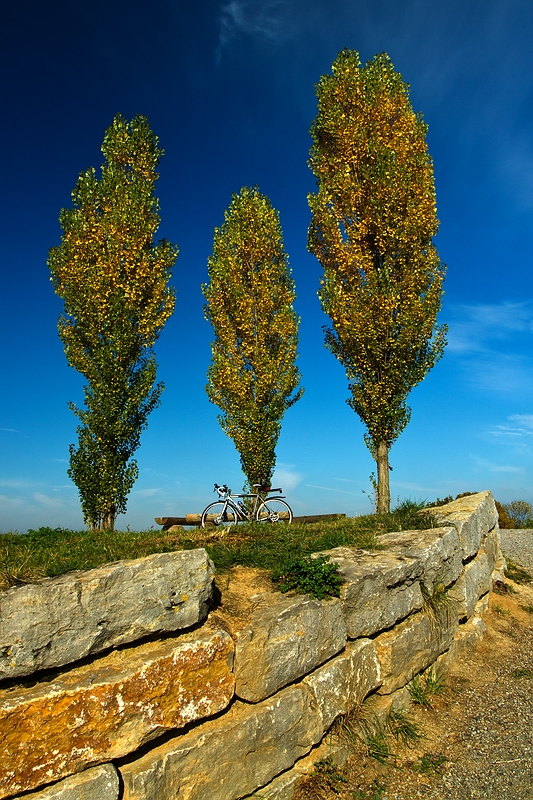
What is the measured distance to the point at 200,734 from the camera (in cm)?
414

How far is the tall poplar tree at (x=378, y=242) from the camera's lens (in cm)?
1549

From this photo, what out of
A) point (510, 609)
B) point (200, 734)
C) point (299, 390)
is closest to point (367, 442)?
point (299, 390)

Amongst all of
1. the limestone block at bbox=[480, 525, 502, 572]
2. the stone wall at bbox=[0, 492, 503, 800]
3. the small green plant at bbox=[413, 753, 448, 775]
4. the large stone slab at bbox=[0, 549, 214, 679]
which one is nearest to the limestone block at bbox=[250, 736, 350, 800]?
the stone wall at bbox=[0, 492, 503, 800]

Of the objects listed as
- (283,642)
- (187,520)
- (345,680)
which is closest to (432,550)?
(345,680)

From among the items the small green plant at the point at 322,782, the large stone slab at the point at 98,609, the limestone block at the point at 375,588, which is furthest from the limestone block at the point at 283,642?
the small green plant at the point at 322,782

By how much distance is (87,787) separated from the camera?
354cm

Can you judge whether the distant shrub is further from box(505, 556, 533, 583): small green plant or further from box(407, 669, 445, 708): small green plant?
box(407, 669, 445, 708): small green plant

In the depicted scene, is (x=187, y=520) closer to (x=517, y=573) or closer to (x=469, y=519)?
(x=469, y=519)

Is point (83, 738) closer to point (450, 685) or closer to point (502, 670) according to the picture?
point (450, 685)

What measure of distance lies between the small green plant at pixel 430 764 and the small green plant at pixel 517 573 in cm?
809

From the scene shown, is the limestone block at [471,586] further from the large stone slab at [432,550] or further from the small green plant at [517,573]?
the small green plant at [517,573]

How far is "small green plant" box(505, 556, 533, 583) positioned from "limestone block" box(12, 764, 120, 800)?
449 inches

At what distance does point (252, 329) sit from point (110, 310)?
4545 mm

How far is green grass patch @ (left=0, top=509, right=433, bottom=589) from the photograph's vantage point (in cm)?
527
